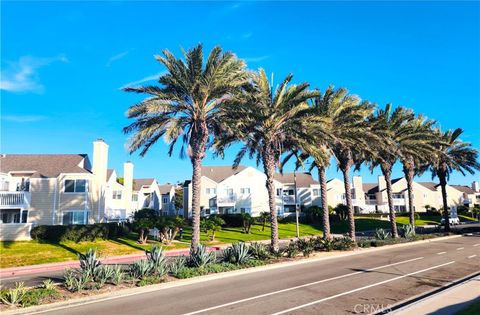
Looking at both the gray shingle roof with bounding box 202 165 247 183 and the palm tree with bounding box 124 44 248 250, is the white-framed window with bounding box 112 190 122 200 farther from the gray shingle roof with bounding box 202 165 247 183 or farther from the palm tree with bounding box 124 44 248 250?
the palm tree with bounding box 124 44 248 250

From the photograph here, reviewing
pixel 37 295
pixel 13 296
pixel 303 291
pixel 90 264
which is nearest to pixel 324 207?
pixel 303 291

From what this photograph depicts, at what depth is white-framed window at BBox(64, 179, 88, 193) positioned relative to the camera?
3706cm

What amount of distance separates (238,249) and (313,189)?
5606 cm

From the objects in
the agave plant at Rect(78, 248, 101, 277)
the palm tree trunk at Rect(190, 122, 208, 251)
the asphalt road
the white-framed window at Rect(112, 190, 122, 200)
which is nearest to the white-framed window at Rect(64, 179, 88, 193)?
the white-framed window at Rect(112, 190, 122, 200)

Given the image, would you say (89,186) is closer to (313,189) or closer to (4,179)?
(4,179)

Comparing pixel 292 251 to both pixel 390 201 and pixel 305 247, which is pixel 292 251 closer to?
pixel 305 247

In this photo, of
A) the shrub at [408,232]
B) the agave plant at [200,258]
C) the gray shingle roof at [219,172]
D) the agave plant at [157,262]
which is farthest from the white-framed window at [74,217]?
the gray shingle roof at [219,172]

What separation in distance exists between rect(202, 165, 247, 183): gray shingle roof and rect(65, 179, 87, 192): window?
31.3 m

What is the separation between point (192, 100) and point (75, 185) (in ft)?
72.3

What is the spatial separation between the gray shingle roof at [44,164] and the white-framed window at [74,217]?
13.0 ft

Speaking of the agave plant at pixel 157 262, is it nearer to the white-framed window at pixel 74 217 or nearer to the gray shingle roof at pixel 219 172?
the white-framed window at pixel 74 217

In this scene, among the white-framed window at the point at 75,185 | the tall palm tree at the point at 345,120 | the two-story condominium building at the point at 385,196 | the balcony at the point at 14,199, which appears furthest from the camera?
the two-story condominium building at the point at 385,196

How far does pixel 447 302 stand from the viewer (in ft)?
35.5

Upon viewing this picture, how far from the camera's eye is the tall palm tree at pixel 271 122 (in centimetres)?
2283
